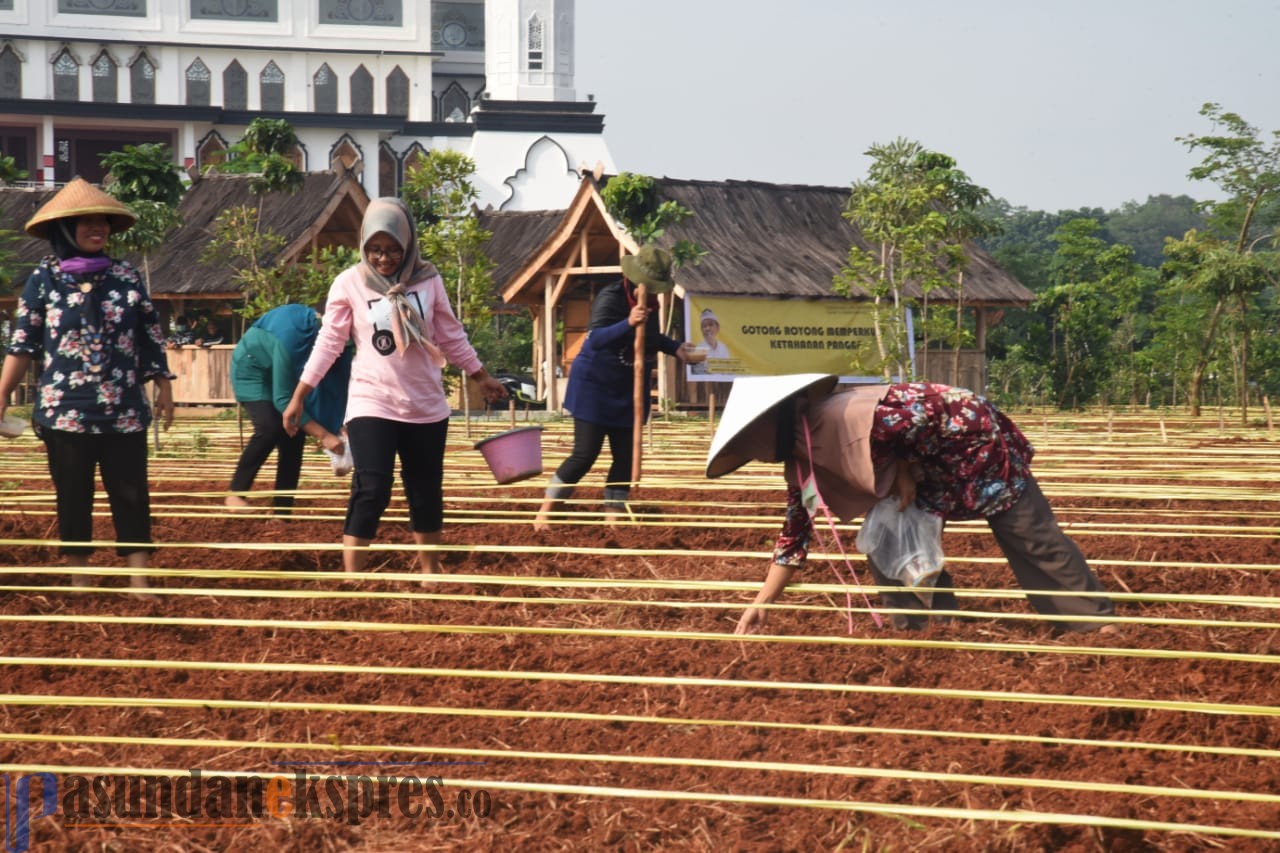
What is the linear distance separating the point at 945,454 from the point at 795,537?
449 mm

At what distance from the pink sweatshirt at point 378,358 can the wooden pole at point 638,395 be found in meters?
1.22

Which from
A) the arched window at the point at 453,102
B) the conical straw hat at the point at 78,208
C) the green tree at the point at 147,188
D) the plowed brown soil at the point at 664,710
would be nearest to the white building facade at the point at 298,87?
the arched window at the point at 453,102

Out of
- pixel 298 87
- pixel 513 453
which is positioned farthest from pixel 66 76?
pixel 513 453

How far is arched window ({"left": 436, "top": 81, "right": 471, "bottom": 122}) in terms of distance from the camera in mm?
43812

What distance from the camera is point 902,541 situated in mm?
3859

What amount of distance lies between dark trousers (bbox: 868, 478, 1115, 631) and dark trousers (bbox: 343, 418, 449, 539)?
1.43m

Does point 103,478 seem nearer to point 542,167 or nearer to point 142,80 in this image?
point 542,167

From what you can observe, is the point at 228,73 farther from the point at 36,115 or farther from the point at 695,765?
the point at 695,765

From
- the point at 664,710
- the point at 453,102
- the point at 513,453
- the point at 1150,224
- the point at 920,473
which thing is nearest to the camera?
the point at 664,710

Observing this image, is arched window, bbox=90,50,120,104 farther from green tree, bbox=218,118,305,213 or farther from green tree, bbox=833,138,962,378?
green tree, bbox=833,138,962,378

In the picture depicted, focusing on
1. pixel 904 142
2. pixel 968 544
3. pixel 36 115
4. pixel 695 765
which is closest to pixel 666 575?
pixel 968 544

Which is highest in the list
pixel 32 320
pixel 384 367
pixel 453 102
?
pixel 453 102

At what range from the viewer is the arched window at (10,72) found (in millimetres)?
37406

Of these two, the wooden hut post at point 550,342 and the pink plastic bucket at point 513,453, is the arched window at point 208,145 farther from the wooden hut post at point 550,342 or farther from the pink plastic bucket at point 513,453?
the pink plastic bucket at point 513,453
